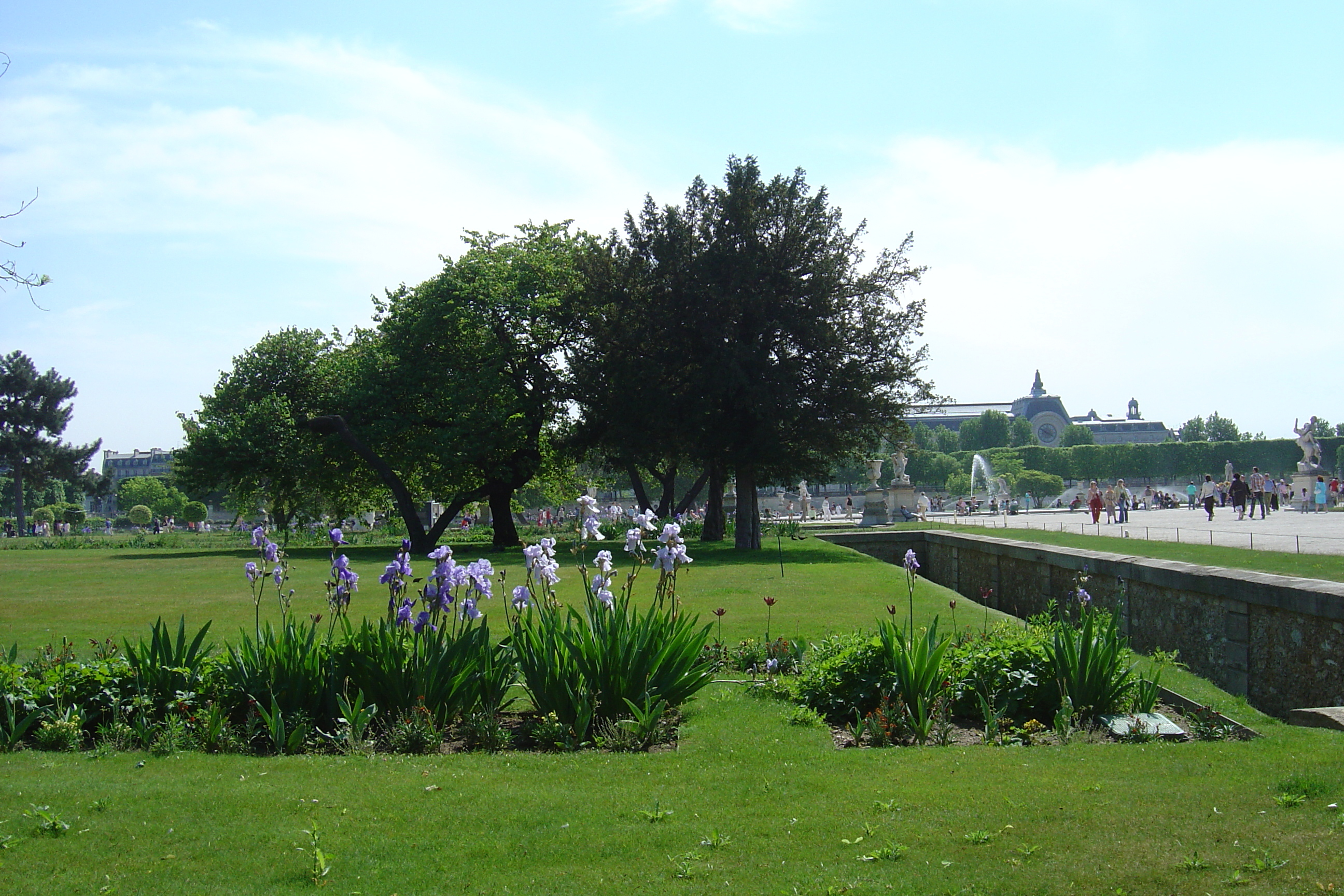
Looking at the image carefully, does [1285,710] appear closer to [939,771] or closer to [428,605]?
[939,771]

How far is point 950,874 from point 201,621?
10.6 meters

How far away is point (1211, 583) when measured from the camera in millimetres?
9547

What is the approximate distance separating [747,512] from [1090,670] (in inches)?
799

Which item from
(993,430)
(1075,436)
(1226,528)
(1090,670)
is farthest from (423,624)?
(1075,436)

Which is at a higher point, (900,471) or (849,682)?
(900,471)

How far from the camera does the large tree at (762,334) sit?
998 inches

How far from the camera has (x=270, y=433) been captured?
102 ft

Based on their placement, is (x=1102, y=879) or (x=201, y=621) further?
(x=201, y=621)

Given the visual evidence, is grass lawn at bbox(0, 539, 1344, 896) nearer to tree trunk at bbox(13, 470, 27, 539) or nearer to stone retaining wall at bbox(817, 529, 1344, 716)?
stone retaining wall at bbox(817, 529, 1344, 716)

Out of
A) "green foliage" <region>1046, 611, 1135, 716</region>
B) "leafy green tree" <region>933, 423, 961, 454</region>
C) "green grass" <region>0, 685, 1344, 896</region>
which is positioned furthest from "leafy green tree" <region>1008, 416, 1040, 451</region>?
"green grass" <region>0, 685, 1344, 896</region>

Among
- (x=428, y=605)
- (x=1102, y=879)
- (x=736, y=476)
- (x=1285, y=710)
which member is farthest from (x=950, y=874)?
(x=736, y=476)

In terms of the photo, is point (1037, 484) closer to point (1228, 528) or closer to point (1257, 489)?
point (1257, 489)

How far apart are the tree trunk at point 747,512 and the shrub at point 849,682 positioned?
766 inches

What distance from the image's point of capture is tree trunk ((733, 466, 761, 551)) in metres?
27.0
